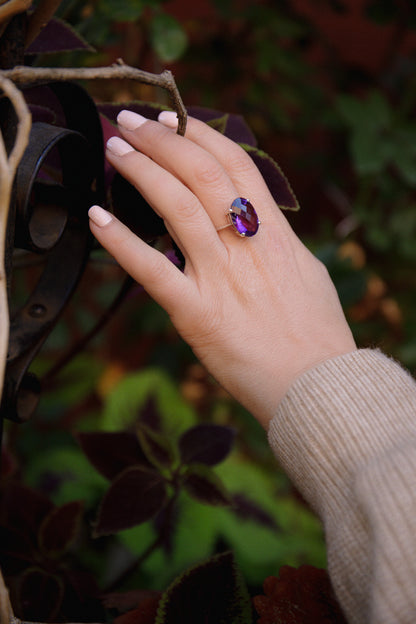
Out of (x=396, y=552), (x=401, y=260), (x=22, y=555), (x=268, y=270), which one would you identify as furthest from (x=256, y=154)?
(x=401, y=260)

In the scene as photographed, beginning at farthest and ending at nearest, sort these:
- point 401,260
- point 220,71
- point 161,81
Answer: point 401,260 < point 220,71 < point 161,81

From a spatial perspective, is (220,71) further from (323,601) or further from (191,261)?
(323,601)

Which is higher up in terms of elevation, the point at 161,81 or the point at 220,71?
the point at 161,81

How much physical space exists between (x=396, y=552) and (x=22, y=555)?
1.31 feet

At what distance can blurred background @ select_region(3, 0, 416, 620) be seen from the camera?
85 centimetres

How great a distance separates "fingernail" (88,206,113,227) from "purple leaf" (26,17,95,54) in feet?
0.56

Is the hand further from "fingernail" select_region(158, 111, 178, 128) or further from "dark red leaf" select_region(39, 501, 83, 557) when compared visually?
"dark red leaf" select_region(39, 501, 83, 557)

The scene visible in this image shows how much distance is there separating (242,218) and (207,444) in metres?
0.28

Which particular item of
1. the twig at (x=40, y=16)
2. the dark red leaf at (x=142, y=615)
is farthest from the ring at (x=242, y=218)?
the dark red leaf at (x=142, y=615)

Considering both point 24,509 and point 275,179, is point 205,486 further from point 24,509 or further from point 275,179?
point 275,179

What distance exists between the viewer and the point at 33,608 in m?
0.52

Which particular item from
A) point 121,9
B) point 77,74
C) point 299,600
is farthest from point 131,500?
point 121,9

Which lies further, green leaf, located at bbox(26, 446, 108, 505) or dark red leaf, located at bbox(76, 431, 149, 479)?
green leaf, located at bbox(26, 446, 108, 505)

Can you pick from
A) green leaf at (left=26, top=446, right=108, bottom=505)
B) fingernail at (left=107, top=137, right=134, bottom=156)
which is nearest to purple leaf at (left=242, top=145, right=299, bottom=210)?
fingernail at (left=107, top=137, right=134, bottom=156)
